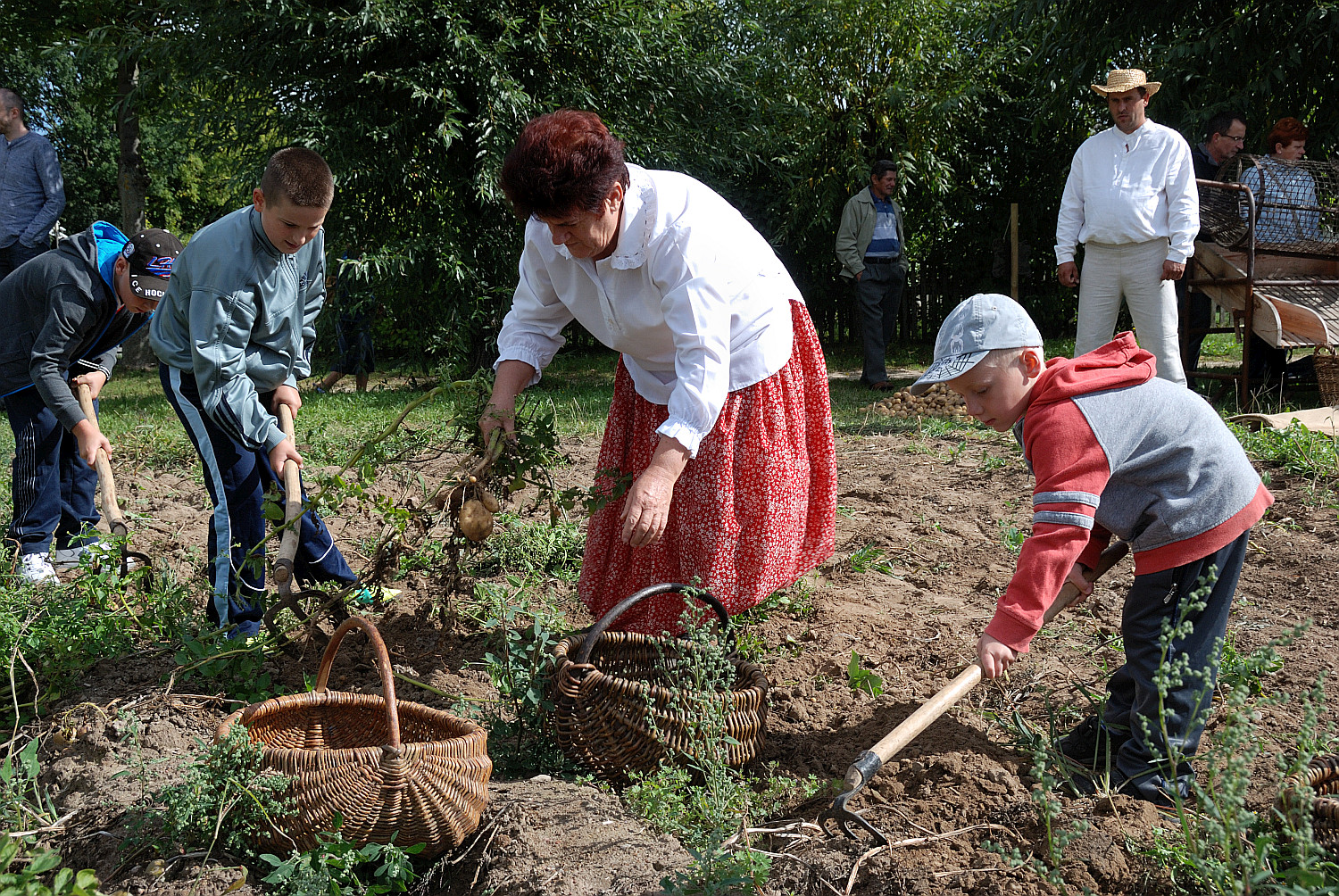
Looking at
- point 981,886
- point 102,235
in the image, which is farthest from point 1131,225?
point 102,235

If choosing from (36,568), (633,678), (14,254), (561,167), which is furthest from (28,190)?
(633,678)

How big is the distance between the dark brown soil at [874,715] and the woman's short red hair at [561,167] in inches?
56.6

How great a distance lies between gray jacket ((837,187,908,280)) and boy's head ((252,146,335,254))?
750cm

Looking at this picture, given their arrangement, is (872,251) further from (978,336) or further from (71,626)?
(71,626)

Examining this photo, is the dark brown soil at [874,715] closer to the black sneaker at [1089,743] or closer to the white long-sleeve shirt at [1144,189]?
the black sneaker at [1089,743]

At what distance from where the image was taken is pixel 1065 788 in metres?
2.38

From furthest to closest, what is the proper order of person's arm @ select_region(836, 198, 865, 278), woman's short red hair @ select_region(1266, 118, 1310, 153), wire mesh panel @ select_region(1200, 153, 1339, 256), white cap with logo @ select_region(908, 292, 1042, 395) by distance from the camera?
person's arm @ select_region(836, 198, 865, 278) < woman's short red hair @ select_region(1266, 118, 1310, 153) < wire mesh panel @ select_region(1200, 153, 1339, 256) < white cap with logo @ select_region(908, 292, 1042, 395)

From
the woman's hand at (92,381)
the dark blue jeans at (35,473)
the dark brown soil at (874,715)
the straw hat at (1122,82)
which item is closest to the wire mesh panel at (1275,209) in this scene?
the straw hat at (1122,82)

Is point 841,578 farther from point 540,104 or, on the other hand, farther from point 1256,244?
point 540,104

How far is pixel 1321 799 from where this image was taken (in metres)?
1.90

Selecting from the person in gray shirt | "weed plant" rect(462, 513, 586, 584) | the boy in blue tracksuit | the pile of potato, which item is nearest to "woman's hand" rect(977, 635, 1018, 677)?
the boy in blue tracksuit

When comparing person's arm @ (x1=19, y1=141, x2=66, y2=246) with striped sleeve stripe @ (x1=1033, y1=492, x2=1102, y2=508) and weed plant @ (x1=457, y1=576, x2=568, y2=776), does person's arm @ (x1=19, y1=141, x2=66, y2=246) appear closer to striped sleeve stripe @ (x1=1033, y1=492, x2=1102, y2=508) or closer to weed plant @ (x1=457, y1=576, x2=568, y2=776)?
weed plant @ (x1=457, y1=576, x2=568, y2=776)

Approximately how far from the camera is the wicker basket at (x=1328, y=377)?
6074mm

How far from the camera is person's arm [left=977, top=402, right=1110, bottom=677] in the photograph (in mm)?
2070
